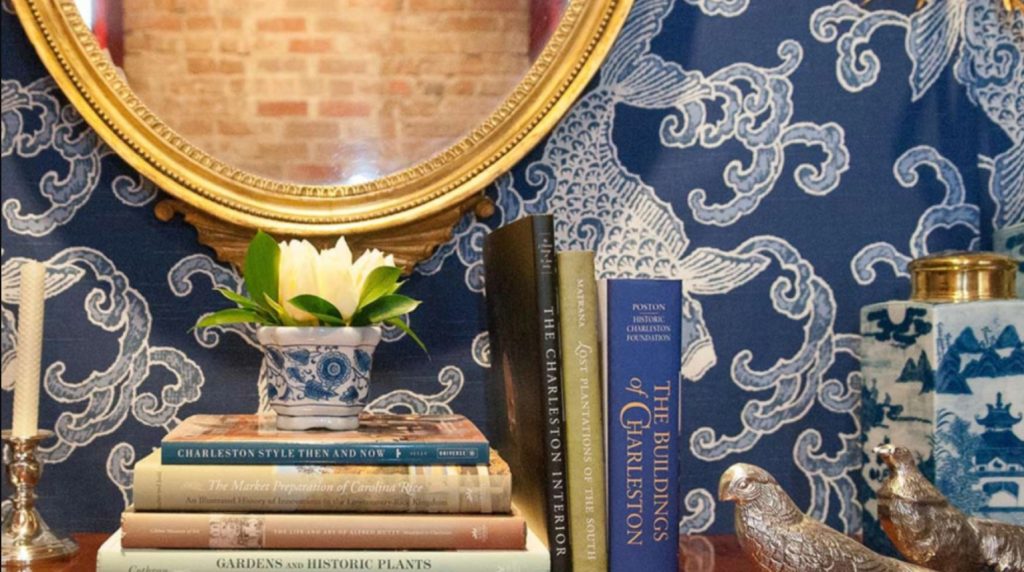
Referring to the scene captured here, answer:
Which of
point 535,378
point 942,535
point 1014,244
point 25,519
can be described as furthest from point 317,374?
point 1014,244

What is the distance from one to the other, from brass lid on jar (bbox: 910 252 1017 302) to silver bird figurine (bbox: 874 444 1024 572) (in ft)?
0.59

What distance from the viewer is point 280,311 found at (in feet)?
2.41

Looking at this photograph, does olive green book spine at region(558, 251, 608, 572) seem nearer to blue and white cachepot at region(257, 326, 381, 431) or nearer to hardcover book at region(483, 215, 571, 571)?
hardcover book at region(483, 215, 571, 571)

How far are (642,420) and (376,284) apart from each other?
21cm

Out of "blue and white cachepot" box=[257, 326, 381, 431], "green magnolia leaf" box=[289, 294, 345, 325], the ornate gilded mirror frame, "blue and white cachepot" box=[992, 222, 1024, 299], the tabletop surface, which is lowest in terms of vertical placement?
the tabletop surface

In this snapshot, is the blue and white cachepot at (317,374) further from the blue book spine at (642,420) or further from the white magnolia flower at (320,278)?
the blue book spine at (642,420)

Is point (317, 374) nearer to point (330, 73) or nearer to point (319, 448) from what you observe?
point (319, 448)

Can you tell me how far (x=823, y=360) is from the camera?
3.00ft

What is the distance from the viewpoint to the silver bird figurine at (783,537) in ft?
2.02

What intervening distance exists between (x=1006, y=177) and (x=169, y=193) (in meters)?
0.72

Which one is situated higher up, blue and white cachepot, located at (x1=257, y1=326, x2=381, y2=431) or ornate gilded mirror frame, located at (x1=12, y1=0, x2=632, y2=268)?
ornate gilded mirror frame, located at (x1=12, y1=0, x2=632, y2=268)

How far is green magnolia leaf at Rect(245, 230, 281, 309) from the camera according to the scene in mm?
743

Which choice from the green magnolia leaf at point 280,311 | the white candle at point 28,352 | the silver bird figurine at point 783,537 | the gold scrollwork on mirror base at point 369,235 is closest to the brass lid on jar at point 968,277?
the silver bird figurine at point 783,537

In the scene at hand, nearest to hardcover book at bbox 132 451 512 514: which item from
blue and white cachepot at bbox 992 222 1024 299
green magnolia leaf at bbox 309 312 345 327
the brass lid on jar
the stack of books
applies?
the stack of books
